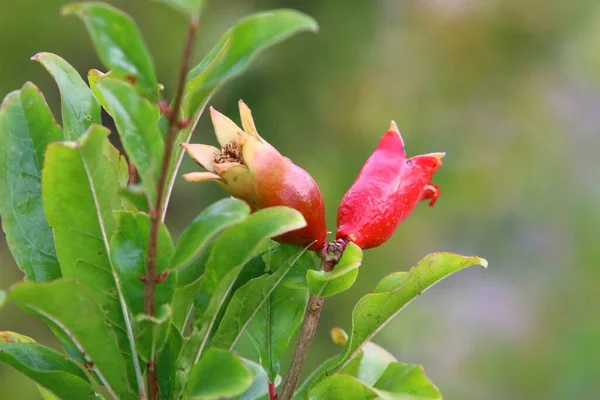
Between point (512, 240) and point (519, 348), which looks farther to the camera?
point (512, 240)

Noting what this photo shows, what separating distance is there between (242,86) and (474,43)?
0.92 metres

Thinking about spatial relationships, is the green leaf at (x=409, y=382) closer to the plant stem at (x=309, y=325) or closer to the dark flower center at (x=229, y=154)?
the plant stem at (x=309, y=325)

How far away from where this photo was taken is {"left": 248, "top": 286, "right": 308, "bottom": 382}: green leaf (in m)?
0.61

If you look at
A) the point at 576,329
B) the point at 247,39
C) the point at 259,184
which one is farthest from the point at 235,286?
the point at 576,329

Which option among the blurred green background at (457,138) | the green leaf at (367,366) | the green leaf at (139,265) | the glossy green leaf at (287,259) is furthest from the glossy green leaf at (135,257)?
the blurred green background at (457,138)

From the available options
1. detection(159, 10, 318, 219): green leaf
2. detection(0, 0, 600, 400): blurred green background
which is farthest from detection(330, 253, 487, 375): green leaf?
detection(0, 0, 600, 400): blurred green background

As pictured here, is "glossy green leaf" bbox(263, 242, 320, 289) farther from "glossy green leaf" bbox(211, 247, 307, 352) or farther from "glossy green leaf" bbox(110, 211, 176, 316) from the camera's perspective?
"glossy green leaf" bbox(110, 211, 176, 316)

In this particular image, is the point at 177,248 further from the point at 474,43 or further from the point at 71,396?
the point at 474,43

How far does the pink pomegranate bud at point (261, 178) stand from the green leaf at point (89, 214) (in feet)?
0.21

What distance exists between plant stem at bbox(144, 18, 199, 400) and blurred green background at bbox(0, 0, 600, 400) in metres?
1.81

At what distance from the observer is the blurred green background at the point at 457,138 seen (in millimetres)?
2395

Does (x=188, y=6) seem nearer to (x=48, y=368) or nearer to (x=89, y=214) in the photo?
(x=89, y=214)

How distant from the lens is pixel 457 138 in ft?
8.87

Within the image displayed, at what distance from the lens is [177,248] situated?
1.62ft
